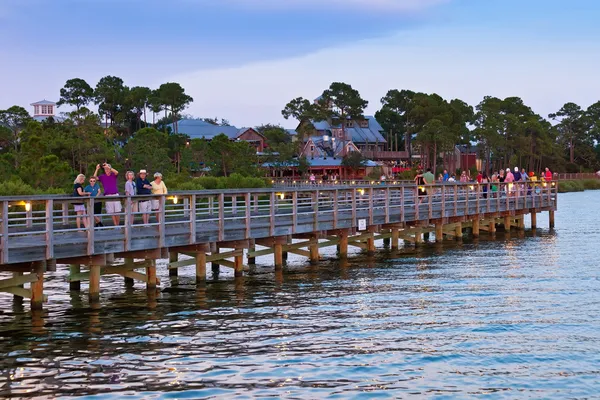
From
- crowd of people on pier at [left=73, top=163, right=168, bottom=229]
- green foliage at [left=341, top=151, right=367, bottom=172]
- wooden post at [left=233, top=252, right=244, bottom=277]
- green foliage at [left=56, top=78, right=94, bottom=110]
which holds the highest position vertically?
green foliage at [left=56, top=78, right=94, bottom=110]

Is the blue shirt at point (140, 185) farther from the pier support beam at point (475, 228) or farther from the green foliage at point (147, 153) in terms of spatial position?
the green foliage at point (147, 153)

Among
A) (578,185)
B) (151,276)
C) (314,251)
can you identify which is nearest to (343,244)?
(314,251)

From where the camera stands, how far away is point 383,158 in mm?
143000

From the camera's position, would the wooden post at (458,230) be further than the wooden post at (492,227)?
No

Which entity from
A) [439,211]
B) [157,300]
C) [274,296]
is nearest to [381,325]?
[274,296]

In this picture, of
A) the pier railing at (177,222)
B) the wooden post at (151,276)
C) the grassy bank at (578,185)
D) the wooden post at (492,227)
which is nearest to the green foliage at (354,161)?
the grassy bank at (578,185)

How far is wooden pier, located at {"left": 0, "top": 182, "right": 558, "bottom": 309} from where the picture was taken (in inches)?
816

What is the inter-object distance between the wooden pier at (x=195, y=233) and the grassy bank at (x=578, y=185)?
80.0m

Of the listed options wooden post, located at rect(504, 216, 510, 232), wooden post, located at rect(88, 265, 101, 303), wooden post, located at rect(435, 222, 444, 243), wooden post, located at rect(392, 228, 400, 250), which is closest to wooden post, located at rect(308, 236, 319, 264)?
wooden post, located at rect(392, 228, 400, 250)

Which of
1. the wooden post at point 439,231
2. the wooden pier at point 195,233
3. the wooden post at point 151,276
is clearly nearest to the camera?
the wooden pier at point 195,233

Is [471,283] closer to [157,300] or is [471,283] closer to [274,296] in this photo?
[274,296]

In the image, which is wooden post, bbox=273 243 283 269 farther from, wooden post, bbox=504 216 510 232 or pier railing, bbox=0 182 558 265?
wooden post, bbox=504 216 510 232

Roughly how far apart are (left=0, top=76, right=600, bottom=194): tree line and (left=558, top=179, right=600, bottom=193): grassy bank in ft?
36.7

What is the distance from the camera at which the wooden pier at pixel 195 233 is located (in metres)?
20.7
